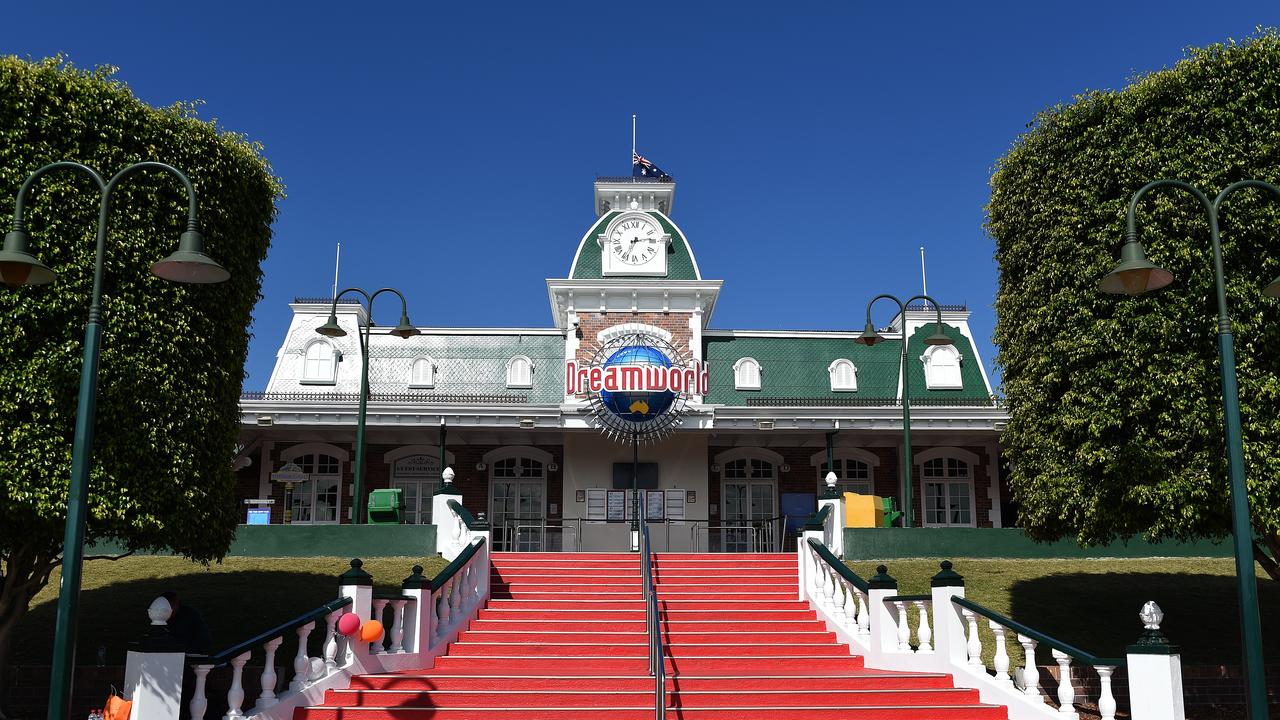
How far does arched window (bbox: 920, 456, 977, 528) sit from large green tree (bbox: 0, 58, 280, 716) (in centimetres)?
1855

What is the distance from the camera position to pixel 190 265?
8.38m

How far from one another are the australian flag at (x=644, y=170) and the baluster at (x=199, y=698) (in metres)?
22.0

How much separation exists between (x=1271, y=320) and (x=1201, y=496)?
7.38 feet

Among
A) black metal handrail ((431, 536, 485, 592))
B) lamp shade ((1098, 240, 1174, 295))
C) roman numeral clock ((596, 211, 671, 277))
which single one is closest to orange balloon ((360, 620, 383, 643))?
black metal handrail ((431, 536, 485, 592))

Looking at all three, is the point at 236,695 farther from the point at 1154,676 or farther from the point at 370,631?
the point at 1154,676

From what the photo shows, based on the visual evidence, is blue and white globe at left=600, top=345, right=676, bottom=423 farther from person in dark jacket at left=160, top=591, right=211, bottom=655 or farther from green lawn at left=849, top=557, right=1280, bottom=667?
person in dark jacket at left=160, top=591, right=211, bottom=655

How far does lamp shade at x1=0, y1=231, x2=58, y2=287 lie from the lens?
7.86 m

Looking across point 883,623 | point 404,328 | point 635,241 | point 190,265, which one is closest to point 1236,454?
point 883,623

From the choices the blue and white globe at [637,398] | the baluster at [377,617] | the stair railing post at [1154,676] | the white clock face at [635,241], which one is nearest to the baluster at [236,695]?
the baluster at [377,617]

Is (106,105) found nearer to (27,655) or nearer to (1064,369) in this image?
(27,655)

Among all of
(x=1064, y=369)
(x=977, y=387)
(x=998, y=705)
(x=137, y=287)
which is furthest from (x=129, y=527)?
(x=977, y=387)

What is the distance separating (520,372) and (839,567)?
14816 mm

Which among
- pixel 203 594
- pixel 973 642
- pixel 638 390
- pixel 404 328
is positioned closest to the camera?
pixel 973 642

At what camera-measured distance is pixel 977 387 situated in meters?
27.2
